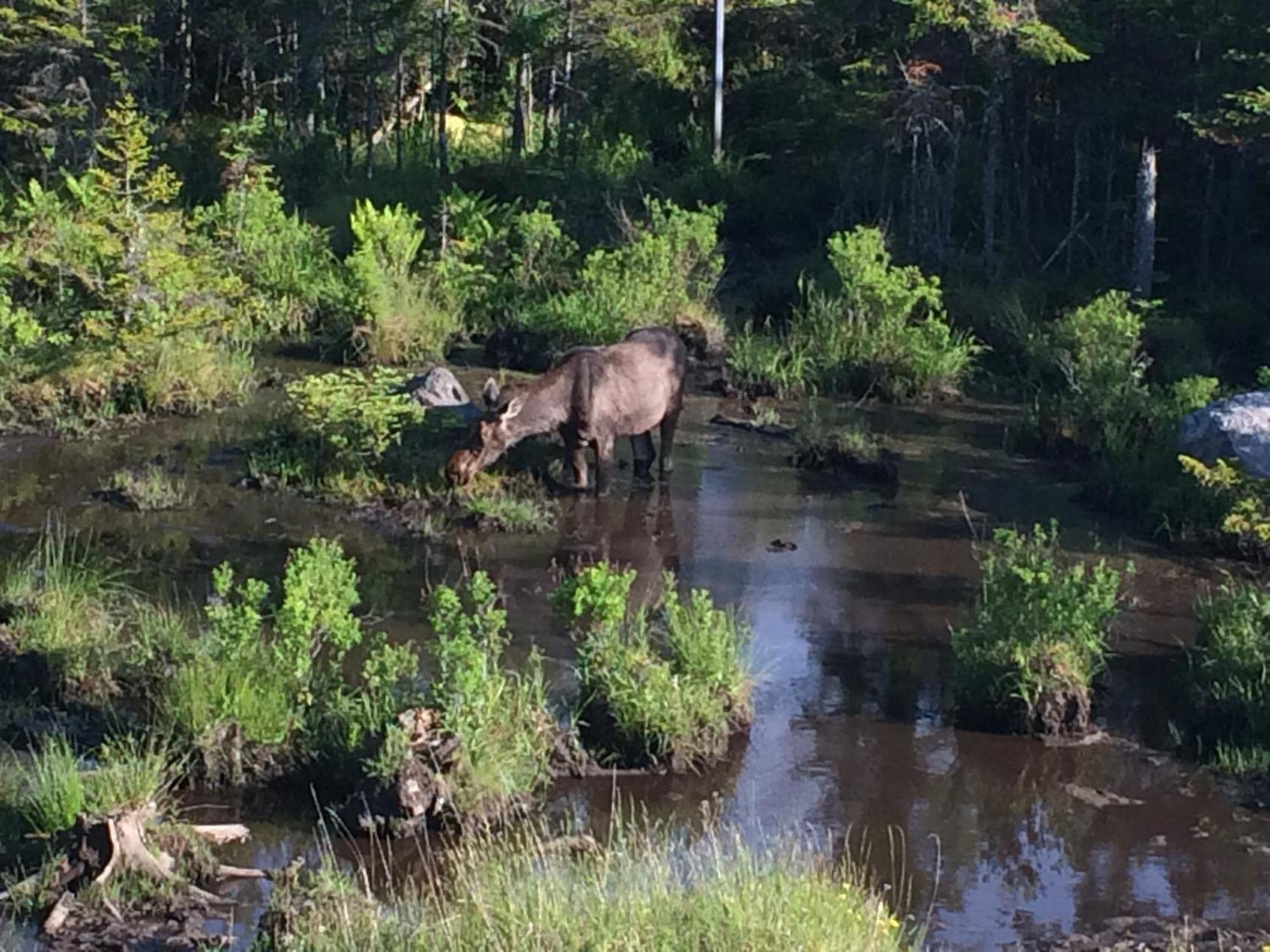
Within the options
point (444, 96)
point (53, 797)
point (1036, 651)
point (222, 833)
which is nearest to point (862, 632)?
point (1036, 651)

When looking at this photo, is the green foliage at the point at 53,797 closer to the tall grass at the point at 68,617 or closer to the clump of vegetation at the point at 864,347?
the tall grass at the point at 68,617

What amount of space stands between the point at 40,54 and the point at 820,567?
18798 mm

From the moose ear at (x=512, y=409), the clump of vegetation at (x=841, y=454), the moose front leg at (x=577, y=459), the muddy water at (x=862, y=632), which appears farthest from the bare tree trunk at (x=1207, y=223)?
the moose ear at (x=512, y=409)

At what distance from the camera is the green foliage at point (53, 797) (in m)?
8.31

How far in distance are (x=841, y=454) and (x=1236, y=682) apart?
6.84 m

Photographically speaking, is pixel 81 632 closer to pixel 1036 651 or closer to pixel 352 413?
pixel 352 413

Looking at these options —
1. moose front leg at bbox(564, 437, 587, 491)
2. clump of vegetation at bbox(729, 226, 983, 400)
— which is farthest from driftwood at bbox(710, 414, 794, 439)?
moose front leg at bbox(564, 437, 587, 491)

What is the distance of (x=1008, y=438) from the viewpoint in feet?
60.7

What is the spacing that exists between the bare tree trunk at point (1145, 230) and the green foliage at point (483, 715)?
49.0 feet

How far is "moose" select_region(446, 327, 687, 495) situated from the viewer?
1512cm

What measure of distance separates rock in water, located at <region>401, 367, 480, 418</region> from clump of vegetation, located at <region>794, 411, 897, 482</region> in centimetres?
322

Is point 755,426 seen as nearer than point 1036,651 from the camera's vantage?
No

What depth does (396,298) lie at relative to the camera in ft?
68.4

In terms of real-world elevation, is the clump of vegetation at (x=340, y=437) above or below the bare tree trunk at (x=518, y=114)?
below
